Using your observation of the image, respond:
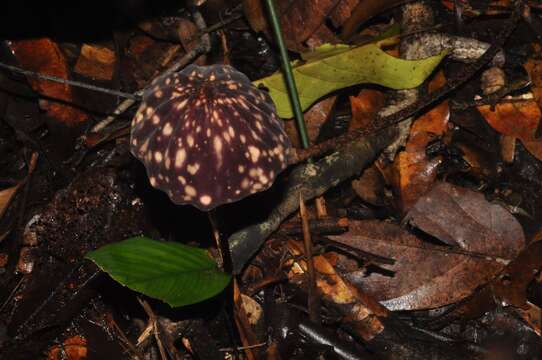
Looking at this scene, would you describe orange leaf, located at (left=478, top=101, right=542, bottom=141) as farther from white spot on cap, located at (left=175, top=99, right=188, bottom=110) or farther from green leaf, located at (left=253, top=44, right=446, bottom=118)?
white spot on cap, located at (left=175, top=99, right=188, bottom=110)

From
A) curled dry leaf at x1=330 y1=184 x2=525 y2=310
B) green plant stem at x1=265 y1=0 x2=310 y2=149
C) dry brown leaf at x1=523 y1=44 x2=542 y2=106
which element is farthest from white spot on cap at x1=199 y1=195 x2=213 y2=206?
dry brown leaf at x1=523 y1=44 x2=542 y2=106

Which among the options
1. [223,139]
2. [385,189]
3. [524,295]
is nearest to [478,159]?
[385,189]

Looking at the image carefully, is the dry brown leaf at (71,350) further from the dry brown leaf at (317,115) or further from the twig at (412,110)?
the dry brown leaf at (317,115)

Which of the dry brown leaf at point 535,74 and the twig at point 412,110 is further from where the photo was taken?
the dry brown leaf at point 535,74

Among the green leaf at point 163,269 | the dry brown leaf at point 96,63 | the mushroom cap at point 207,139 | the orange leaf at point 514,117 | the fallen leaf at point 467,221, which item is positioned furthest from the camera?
the dry brown leaf at point 96,63

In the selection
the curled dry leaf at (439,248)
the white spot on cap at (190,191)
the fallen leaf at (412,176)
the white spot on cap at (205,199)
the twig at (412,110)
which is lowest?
the curled dry leaf at (439,248)

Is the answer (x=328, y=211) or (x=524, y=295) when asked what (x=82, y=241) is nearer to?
(x=328, y=211)

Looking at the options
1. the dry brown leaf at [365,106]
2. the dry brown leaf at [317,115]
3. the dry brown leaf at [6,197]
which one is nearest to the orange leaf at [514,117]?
the dry brown leaf at [365,106]
